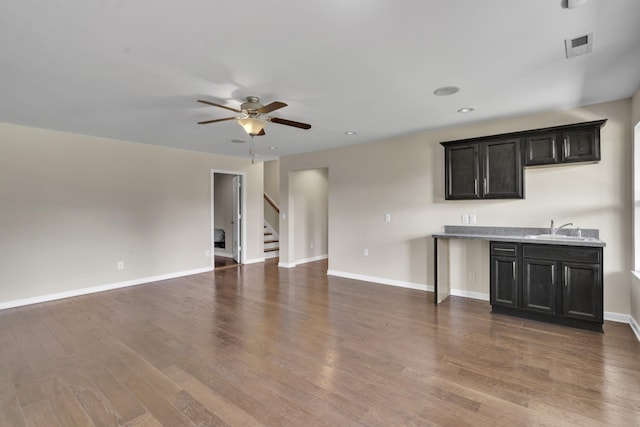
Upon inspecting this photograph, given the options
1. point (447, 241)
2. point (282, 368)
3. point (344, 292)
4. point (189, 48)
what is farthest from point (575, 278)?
point (189, 48)

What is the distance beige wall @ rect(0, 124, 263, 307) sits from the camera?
14.1 ft

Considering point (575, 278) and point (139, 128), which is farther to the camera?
point (139, 128)

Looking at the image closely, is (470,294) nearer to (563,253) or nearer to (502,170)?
(563,253)

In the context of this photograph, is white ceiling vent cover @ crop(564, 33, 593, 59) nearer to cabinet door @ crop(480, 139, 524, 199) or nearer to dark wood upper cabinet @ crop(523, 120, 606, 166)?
dark wood upper cabinet @ crop(523, 120, 606, 166)

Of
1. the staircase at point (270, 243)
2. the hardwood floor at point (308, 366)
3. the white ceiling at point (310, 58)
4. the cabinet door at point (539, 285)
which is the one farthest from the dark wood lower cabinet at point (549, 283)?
the staircase at point (270, 243)

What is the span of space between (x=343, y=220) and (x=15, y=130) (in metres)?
5.02

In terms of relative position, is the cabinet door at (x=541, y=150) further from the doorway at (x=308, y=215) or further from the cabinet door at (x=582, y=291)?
the doorway at (x=308, y=215)

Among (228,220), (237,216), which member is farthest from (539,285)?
(228,220)

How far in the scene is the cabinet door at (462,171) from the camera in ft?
13.9

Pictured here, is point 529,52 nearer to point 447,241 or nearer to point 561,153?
point 561,153

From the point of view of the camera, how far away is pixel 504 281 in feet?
12.4

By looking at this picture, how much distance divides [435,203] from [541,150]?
1480 mm

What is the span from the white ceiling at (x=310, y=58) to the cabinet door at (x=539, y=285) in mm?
1806

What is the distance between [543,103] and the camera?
3.51m
